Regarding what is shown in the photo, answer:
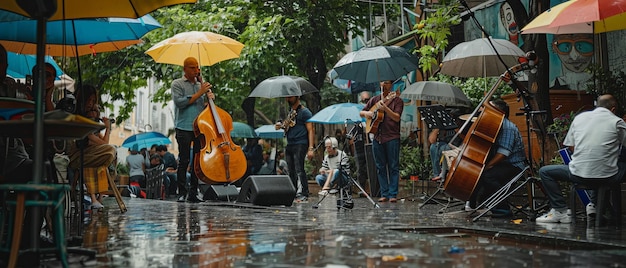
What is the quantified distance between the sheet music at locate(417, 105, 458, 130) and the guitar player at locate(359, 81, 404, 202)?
2.16 ft

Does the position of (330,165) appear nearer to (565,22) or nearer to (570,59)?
(570,59)

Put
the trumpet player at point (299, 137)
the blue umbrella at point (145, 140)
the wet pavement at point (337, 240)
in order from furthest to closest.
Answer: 1. the blue umbrella at point (145, 140)
2. the trumpet player at point (299, 137)
3. the wet pavement at point (337, 240)

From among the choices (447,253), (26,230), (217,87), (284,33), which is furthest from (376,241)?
(217,87)

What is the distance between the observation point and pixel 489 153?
907cm

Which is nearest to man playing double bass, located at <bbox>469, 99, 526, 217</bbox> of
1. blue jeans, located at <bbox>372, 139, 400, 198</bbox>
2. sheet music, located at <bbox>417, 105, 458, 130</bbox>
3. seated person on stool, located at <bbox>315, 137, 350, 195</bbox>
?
sheet music, located at <bbox>417, 105, 458, 130</bbox>

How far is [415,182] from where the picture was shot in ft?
49.9

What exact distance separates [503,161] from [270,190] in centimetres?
331

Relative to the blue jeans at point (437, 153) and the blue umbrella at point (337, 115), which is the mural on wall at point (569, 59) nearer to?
the blue jeans at point (437, 153)

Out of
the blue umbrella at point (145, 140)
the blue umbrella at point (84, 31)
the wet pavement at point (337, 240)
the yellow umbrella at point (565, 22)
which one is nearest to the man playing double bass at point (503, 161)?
the wet pavement at point (337, 240)

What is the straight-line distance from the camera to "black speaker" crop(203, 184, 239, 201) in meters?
12.3

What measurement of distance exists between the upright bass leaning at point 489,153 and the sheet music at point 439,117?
7.99 feet

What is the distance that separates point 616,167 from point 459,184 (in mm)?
1776

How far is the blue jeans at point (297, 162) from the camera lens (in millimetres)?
13555

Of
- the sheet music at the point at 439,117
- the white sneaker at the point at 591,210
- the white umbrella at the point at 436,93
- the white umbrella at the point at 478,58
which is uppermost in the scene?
the white umbrella at the point at 478,58
